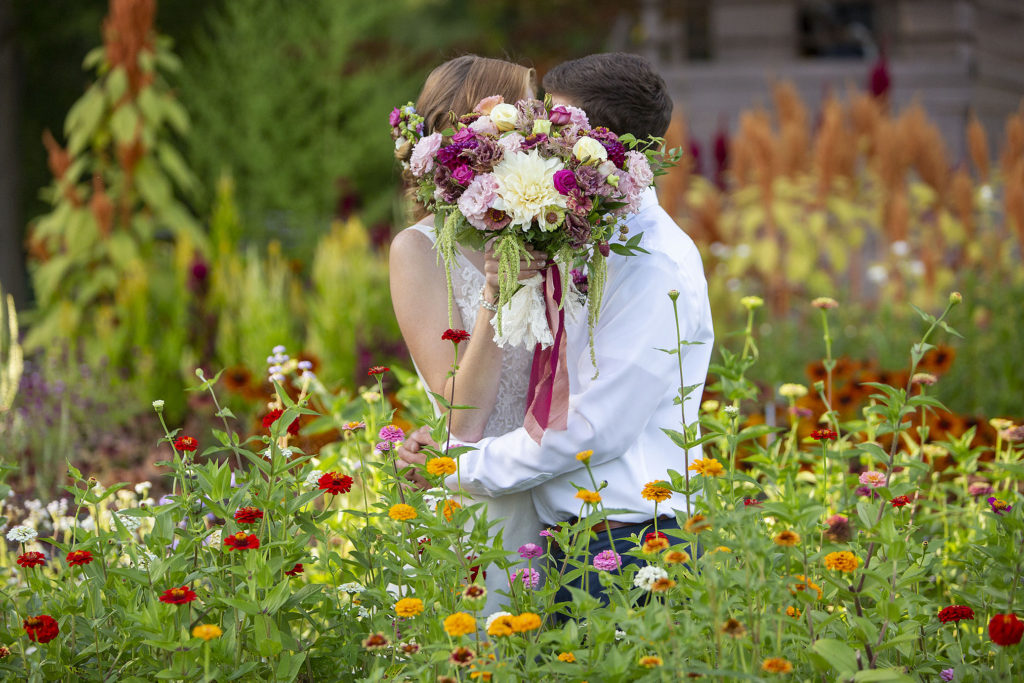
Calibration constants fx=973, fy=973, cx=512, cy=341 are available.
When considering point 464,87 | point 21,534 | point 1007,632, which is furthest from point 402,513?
point 464,87

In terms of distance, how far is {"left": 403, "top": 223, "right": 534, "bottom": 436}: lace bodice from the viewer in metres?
2.45

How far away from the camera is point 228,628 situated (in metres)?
1.86

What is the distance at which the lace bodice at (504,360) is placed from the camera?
Result: 2.45m

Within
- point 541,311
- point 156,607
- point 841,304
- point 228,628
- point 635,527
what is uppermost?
point 541,311

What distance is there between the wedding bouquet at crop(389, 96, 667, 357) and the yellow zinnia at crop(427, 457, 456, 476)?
0.35 metres

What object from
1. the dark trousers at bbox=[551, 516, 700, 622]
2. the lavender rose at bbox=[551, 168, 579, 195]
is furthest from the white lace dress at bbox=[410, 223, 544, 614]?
the lavender rose at bbox=[551, 168, 579, 195]

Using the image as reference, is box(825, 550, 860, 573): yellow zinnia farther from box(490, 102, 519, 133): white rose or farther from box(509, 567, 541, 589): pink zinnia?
box(490, 102, 519, 133): white rose

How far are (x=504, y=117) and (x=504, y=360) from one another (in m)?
0.68

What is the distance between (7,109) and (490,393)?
787 cm

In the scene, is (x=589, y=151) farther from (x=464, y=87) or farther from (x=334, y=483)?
(x=334, y=483)

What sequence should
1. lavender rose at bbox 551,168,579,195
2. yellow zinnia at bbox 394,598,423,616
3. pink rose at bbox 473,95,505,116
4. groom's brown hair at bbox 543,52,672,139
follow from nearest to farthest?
1. yellow zinnia at bbox 394,598,423,616
2. lavender rose at bbox 551,168,579,195
3. pink rose at bbox 473,95,505,116
4. groom's brown hair at bbox 543,52,672,139

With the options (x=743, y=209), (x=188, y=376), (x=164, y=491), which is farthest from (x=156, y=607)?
(x=743, y=209)

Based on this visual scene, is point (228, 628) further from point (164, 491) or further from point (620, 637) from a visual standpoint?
point (164, 491)

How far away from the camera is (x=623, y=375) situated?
2.19 meters
